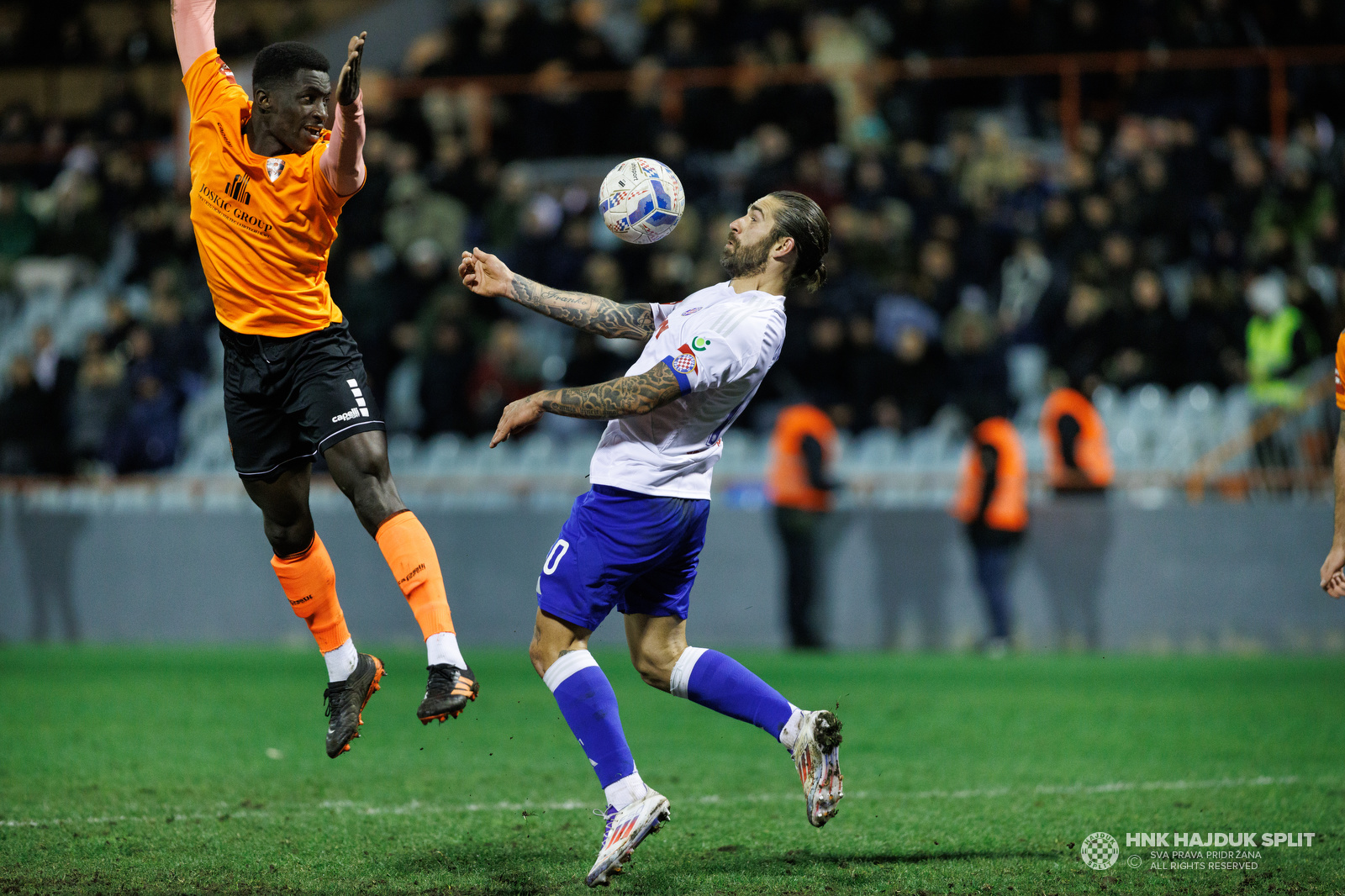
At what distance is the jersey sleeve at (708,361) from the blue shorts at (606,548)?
18.6 inches

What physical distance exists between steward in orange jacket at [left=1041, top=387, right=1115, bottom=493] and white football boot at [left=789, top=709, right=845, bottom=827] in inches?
313

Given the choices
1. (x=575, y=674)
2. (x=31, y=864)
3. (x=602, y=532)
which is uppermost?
(x=602, y=532)

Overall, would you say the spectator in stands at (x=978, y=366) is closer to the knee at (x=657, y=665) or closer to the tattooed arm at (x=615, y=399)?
the knee at (x=657, y=665)

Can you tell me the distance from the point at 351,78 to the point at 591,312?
125 centimetres

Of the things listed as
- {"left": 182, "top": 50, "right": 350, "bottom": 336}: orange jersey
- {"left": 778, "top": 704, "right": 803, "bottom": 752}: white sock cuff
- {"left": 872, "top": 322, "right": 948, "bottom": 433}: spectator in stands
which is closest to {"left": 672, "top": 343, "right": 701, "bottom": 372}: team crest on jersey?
{"left": 778, "top": 704, "right": 803, "bottom": 752}: white sock cuff

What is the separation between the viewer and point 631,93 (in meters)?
17.9

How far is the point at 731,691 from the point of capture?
569 centimetres

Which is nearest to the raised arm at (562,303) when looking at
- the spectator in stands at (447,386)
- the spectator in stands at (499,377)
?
the spectator in stands at (499,377)

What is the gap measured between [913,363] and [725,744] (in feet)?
21.0

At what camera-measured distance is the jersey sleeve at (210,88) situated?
6039 mm

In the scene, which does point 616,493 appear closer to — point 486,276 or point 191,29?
point 486,276

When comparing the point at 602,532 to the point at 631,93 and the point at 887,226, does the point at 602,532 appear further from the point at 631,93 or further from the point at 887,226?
the point at 631,93

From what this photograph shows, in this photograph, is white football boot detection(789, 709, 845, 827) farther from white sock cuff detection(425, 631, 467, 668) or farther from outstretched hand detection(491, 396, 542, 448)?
outstretched hand detection(491, 396, 542, 448)

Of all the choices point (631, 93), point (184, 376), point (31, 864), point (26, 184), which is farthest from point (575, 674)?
point (26, 184)
